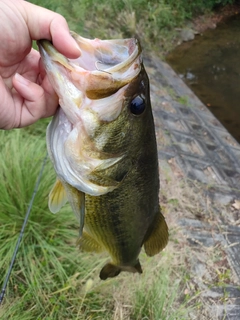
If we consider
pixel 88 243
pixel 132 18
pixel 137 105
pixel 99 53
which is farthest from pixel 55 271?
pixel 132 18

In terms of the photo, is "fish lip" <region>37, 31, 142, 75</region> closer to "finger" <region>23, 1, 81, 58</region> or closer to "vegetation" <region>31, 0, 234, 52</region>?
"finger" <region>23, 1, 81, 58</region>

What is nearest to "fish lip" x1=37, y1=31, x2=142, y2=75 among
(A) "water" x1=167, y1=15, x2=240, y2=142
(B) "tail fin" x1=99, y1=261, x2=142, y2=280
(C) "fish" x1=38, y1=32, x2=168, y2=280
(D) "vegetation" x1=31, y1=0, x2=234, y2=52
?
(C) "fish" x1=38, y1=32, x2=168, y2=280

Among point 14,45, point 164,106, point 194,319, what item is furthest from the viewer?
point 164,106

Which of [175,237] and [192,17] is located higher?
[175,237]

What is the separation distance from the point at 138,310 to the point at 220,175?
256cm

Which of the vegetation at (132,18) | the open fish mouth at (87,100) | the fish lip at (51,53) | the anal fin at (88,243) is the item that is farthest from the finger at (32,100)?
the vegetation at (132,18)

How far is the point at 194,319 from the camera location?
10.0ft

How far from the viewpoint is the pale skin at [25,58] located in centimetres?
142

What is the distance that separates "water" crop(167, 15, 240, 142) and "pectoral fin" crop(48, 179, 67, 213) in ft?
19.4

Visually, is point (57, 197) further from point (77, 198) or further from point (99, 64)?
point (99, 64)

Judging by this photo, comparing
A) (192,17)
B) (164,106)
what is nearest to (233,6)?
(192,17)

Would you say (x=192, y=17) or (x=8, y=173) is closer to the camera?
(x=8, y=173)

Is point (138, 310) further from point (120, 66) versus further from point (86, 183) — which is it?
point (120, 66)

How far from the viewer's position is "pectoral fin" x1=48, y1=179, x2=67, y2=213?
1.79 metres
